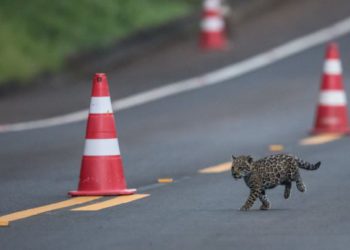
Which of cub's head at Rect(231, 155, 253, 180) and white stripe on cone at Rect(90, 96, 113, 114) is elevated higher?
white stripe on cone at Rect(90, 96, 113, 114)

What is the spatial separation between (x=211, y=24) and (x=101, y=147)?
13.0m

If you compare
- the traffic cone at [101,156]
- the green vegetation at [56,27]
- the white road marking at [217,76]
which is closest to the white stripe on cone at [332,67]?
the white road marking at [217,76]

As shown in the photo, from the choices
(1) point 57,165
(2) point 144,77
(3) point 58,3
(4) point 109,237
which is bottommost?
(4) point 109,237

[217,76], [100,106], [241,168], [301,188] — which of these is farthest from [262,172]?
[217,76]

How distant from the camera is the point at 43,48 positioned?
70.6ft

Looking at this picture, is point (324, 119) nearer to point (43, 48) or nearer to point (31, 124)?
point (31, 124)

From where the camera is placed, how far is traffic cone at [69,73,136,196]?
34.6 feet

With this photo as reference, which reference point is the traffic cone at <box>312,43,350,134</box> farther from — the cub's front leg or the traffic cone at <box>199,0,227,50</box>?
the traffic cone at <box>199,0,227,50</box>

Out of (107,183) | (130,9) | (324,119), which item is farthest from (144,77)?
(107,183)

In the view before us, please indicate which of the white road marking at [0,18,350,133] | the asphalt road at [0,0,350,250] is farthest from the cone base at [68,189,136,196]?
the white road marking at [0,18,350,133]

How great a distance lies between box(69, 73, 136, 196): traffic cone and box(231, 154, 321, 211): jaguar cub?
131 cm

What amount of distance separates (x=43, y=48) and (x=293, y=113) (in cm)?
526

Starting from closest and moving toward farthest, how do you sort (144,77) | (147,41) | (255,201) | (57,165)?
(255,201) < (57,165) < (144,77) < (147,41)

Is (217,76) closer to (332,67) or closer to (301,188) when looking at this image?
(332,67)
